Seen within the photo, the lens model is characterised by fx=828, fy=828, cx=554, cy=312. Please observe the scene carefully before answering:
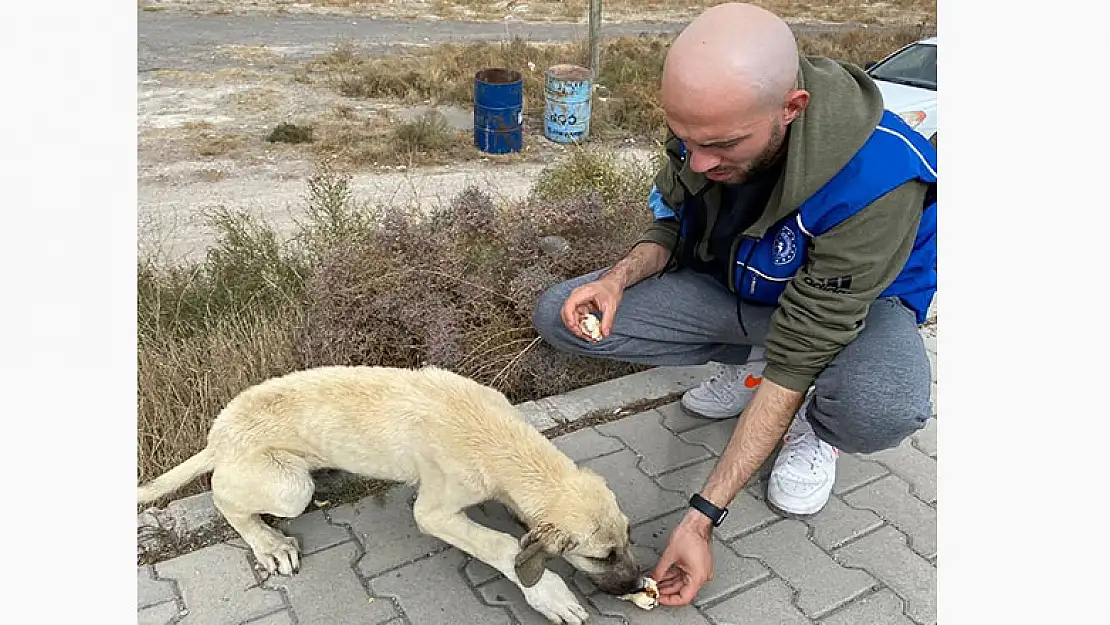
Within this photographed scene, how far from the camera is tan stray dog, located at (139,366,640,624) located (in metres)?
2.88

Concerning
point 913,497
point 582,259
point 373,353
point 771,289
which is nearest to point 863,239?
point 771,289

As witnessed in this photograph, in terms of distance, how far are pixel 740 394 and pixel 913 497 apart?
913 millimetres

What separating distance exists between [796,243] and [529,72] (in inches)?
454

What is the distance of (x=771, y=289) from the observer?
11.4ft

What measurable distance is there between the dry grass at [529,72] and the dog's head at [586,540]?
342 inches

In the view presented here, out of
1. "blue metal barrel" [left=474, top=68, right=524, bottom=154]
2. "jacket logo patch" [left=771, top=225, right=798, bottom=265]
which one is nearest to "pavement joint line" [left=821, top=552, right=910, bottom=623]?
"jacket logo patch" [left=771, top=225, right=798, bottom=265]

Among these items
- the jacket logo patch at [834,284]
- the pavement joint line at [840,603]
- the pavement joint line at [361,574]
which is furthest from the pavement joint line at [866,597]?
the pavement joint line at [361,574]

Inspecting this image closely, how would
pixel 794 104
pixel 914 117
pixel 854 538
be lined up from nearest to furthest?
pixel 794 104 → pixel 854 538 → pixel 914 117

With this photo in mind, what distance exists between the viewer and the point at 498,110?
9867 mm

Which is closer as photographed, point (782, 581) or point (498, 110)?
point (782, 581)

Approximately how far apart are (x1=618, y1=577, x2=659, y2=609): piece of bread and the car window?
7397 millimetres

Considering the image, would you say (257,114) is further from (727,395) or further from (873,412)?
(873,412)

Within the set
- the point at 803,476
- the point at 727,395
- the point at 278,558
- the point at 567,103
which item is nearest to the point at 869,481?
the point at 803,476

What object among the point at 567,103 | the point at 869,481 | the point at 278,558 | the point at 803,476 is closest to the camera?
the point at 278,558
